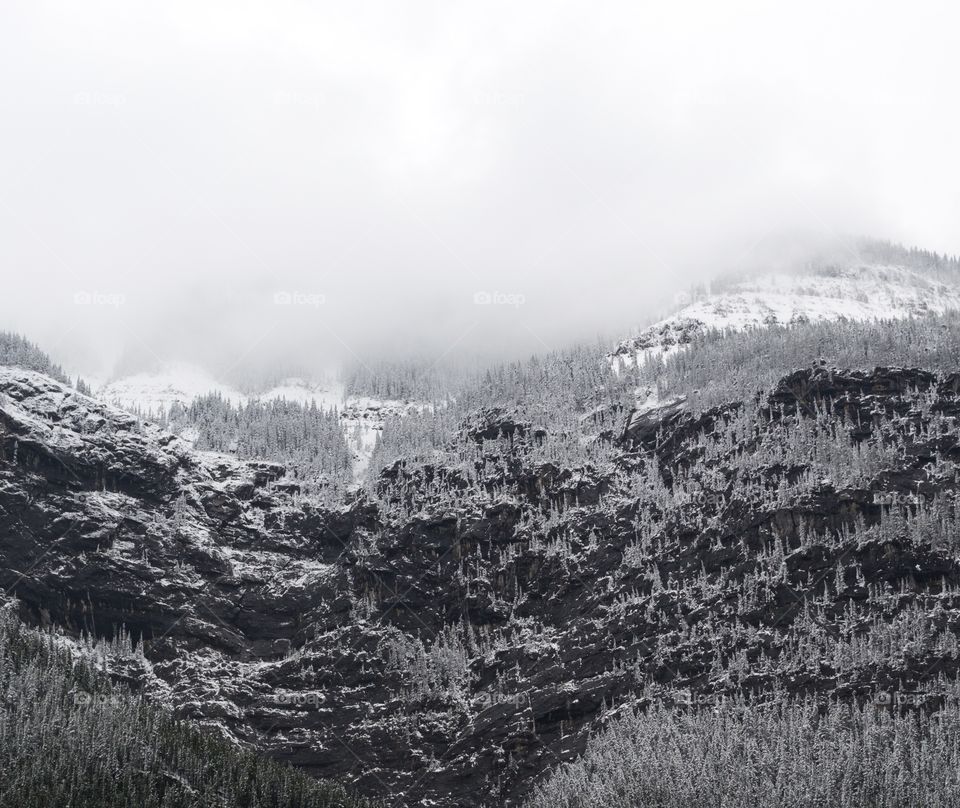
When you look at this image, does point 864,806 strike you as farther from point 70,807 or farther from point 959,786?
point 70,807

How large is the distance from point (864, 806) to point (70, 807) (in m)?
129

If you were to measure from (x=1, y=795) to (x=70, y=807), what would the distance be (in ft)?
36.0

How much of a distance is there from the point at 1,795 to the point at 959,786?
154782 mm

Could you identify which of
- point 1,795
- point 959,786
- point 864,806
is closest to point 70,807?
point 1,795

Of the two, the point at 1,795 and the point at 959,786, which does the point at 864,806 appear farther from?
the point at 1,795

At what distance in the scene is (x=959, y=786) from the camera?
19888cm

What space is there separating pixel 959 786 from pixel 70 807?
474 ft

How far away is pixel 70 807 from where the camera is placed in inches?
7864

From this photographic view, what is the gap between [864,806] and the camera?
200 m

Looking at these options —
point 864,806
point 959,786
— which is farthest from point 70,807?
point 959,786

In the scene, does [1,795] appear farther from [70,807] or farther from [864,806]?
[864,806]
